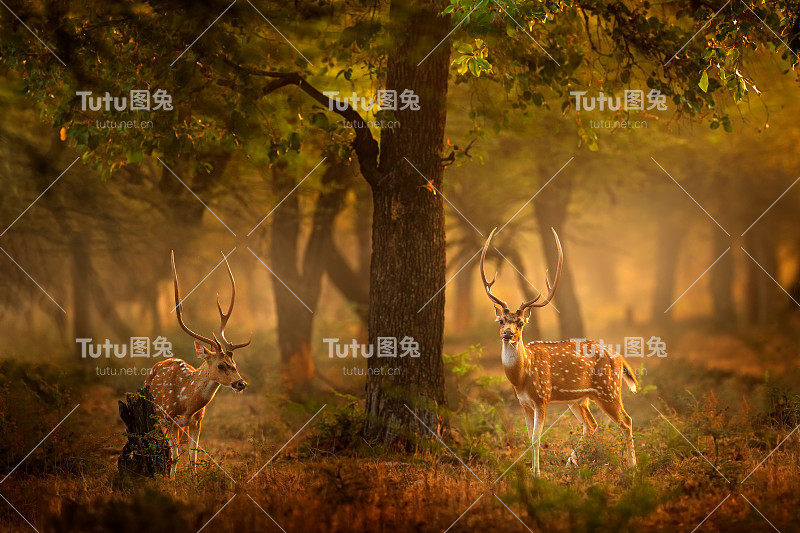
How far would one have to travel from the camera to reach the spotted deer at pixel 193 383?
31.7ft

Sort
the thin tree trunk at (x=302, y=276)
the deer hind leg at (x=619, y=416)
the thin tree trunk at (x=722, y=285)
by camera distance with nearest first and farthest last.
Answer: the deer hind leg at (x=619, y=416) → the thin tree trunk at (x=302, y=276) → the thin tree trunk at (x=722, y=285)

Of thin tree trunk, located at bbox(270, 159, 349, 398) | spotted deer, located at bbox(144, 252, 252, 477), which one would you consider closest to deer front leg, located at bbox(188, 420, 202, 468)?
spotted deer, located at bbox(144, 252, 252, 477)

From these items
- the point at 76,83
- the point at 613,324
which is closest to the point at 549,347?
the point at 76,83

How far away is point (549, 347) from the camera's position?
1048cm

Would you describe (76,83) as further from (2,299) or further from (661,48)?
(2,299)

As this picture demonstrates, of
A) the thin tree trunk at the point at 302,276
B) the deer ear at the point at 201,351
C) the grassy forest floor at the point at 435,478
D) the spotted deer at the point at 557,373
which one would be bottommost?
the grassy forest floor at the point at 435,478

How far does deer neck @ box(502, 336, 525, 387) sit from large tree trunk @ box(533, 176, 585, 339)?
8.97m

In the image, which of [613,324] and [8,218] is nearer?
[8,218]

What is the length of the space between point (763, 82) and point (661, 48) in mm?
5526

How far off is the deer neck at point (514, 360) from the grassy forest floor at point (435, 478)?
A: 777 mm

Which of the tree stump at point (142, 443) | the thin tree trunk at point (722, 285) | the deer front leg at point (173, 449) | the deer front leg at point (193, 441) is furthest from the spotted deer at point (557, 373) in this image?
the thin tree trunk at point (722, 285)

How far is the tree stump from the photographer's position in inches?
359

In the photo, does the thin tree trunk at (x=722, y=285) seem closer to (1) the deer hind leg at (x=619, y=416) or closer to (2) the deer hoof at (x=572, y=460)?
(1) the deer hind leg at (x=619, y=416)

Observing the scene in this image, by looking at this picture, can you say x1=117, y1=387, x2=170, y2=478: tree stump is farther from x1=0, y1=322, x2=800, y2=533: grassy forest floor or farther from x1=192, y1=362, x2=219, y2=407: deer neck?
x1=192, y1=362, x2=219, y2=407: deer neck
